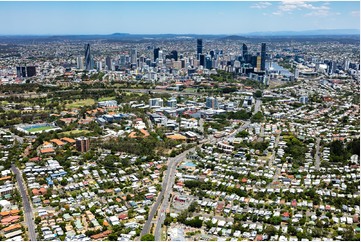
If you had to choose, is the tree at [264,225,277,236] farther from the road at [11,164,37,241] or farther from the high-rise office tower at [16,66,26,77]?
the high-rise office tower at [16,66,26,77]

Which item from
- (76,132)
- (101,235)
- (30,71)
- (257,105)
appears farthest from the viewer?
(30,71)

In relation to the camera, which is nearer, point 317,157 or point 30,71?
point 317,157

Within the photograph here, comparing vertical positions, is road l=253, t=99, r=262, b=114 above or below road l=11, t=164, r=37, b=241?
above

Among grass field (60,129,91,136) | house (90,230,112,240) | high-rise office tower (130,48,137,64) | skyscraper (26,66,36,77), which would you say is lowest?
house (90,230,112,240)

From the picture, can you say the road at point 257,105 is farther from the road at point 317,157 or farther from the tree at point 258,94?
the road at point 317,157

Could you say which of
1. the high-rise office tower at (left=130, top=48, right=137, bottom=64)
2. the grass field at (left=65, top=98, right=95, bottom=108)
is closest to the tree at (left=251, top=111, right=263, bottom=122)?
the grass field at (left=65, top=98, right=95, bottom=108)

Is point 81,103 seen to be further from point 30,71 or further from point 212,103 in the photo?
point 30,71

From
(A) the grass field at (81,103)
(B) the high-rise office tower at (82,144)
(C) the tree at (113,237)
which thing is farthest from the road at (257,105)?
(C) the tree at (113,237)

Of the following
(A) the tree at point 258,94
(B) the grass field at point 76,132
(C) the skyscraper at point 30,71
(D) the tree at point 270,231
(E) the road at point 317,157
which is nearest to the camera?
(D) the tree at point 270,231

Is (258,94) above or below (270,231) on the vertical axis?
above

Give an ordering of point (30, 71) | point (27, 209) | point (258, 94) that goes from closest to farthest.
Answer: point (27, 209) < point (258, 94) < point (30, 71)

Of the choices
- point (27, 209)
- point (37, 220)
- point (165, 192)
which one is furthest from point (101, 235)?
point (165, 192)

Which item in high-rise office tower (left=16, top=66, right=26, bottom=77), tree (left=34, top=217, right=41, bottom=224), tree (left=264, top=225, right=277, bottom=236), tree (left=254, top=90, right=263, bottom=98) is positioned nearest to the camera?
tree (left=264, top=225, right=277, bottom=236)

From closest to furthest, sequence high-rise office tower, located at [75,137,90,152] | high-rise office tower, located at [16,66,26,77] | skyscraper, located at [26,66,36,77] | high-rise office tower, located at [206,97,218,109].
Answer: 1. high-rise office tower, located at [75,137,90,152]
2. high-rise office tower, located at [206,97,218,109]
3. high-rise office tower, located at [16,66,26,77]
4. skyscraper, located at [26,66,36,77]
